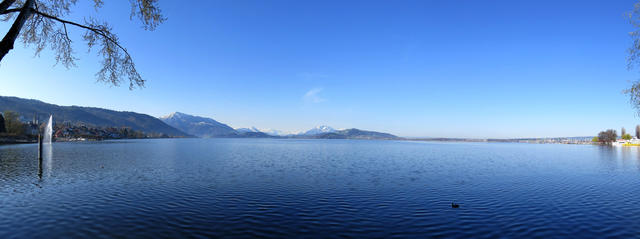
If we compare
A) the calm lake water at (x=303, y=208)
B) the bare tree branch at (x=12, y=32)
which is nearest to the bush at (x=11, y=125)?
the calm lake water at (x=303, y=208)

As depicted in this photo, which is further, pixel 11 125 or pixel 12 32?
pixel 11 125

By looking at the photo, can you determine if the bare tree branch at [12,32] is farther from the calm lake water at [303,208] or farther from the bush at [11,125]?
the bush at [11,125]

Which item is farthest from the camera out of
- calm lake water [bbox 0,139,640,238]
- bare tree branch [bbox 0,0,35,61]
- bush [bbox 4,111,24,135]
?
bush [bbox 4,111,24,135]

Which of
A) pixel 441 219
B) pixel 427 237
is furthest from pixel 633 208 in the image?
pixel 427 237

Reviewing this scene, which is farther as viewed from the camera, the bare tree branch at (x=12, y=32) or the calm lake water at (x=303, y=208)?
the calm lake water at (x=303, y=208)

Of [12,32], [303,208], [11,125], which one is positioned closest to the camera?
[12,32]

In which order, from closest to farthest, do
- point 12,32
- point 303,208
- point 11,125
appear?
point 12,32 → point 303,208 → point 11,125

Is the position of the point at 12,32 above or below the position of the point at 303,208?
above

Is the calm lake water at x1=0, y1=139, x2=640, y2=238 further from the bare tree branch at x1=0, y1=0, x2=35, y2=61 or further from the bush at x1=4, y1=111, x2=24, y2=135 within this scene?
the bush at x1=4, y1=111, x2=24, y2=135

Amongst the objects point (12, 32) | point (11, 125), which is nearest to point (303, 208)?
point (12, 32)

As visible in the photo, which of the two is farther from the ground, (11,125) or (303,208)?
(11,125)

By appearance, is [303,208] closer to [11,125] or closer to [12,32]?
[12,32]

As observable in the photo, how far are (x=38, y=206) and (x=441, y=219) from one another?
77.0 ft

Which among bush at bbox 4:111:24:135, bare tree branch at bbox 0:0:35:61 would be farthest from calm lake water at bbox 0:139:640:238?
bush at bbox 4:111:24:135
